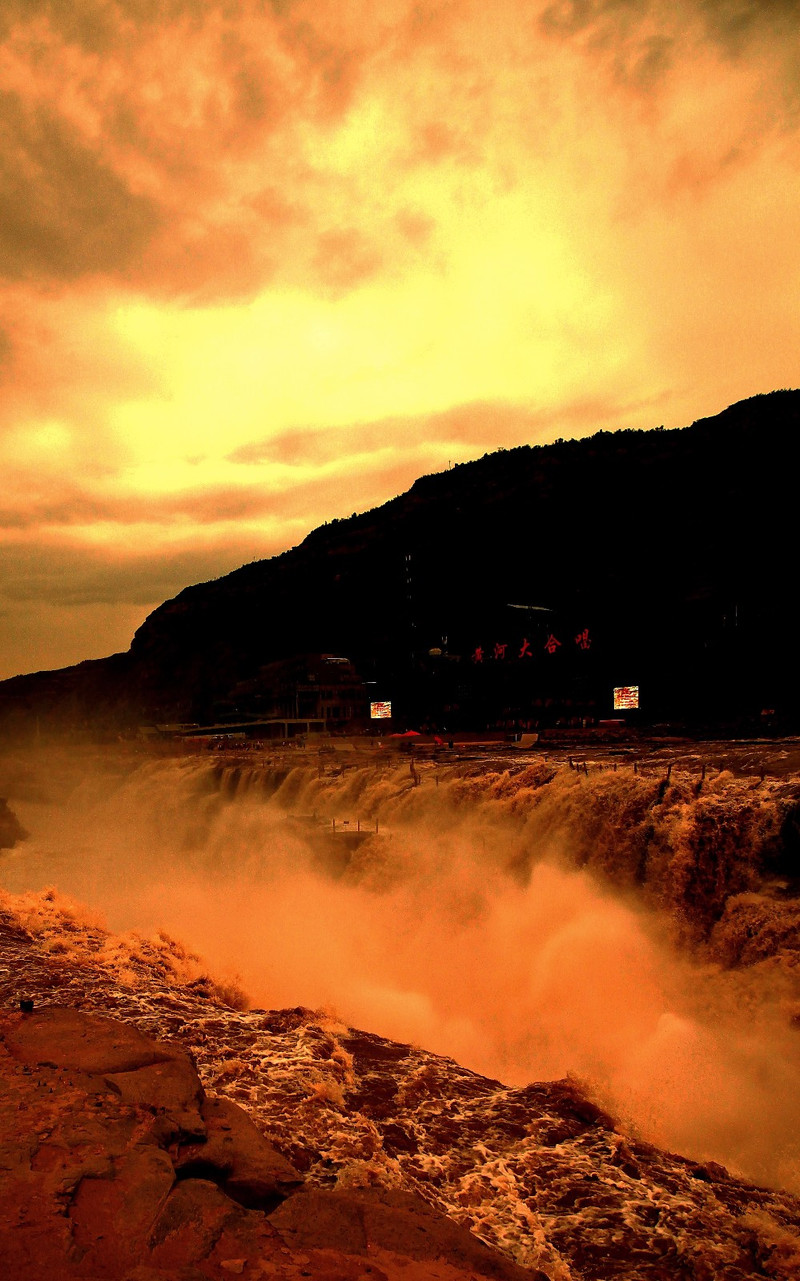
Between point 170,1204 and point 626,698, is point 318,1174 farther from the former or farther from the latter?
point 626,698

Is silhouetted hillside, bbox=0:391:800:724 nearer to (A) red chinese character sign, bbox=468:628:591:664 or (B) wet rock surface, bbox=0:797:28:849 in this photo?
(A) red chinese character sign, bbox=468:628:591:664

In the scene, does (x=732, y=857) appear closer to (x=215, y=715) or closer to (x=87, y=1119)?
(x=87, y=1119)

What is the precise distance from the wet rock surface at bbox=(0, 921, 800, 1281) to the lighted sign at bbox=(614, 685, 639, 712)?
41.7 metres

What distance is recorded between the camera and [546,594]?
91.4 m

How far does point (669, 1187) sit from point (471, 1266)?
10.5 feet

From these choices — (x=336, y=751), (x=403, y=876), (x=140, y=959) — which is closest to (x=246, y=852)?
(x=403, y=876)

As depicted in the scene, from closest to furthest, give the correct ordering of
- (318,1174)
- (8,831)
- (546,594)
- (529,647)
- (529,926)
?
1. (318,1174)
2. (529,926)
3. (8,831)
4. (529,647)
5. (546,594)

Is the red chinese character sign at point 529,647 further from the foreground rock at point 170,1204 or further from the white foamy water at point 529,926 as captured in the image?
the foreground rock at point 170,1204

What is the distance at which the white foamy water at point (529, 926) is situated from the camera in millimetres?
12016

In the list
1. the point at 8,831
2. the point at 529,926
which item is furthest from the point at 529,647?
the point at 529,926

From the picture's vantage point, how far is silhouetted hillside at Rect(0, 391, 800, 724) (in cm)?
5941

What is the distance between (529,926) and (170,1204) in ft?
47.0

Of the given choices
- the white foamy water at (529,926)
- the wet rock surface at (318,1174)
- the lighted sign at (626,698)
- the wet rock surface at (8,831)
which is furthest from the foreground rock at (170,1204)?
the lighted sign at (626,698)

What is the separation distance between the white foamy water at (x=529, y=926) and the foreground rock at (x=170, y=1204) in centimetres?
561
